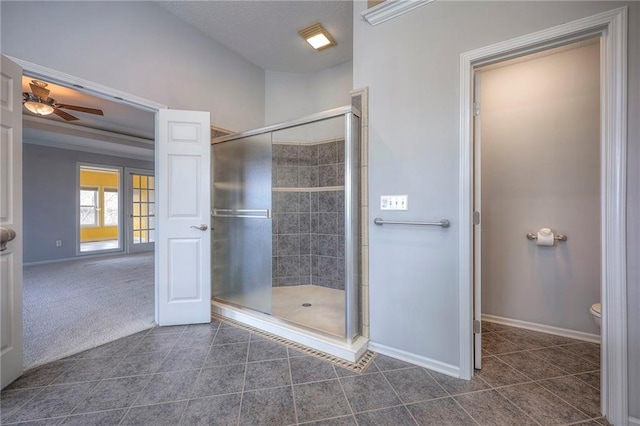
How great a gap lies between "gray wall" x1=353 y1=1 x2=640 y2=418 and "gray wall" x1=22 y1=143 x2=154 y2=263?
21.7 ft

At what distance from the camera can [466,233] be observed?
64.0 inches

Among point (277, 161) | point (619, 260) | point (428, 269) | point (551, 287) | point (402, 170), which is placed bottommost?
point (551, 287)

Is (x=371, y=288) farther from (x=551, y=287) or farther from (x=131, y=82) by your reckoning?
(x=131, y=82)

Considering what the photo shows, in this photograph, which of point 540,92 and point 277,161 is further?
point 277,161

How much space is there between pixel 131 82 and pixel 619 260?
351 centimetres

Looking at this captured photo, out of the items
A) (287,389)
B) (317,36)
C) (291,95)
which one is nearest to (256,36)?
(317,36)

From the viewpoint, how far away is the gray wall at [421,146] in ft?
5.43

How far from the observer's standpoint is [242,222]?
8.56 feet

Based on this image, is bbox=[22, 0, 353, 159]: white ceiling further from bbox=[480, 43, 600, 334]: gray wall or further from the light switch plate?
the light switch plate

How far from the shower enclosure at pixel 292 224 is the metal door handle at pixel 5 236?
141cm

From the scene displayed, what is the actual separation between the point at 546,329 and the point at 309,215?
2.63 metres

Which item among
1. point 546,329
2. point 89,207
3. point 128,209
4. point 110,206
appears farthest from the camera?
point 110,206

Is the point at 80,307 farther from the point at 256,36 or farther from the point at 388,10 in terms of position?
the point at 388,10

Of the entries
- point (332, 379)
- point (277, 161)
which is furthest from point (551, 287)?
point (277, 161)
